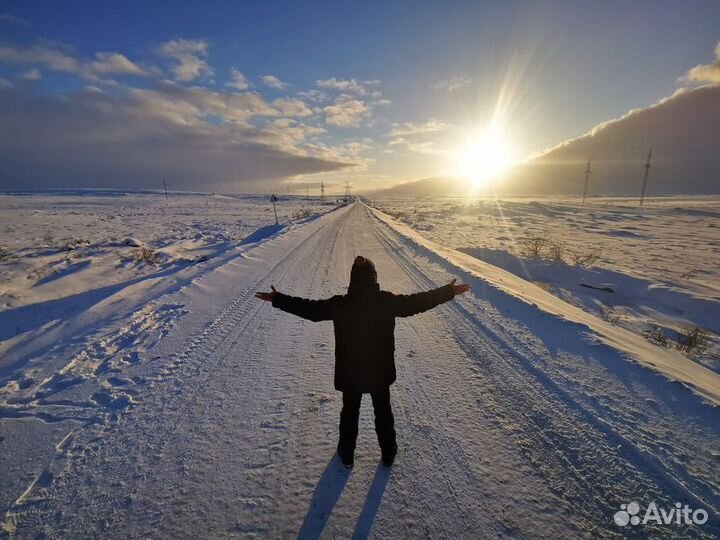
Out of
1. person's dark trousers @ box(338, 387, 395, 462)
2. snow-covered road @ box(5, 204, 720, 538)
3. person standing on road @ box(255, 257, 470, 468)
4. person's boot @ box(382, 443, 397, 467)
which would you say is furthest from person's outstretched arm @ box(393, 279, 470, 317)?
snow-covered road @ box(5, 204, 720, 538)

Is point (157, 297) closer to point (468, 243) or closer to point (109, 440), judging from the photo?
point (109, 440)

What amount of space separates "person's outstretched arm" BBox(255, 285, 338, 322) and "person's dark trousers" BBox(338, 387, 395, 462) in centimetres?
66

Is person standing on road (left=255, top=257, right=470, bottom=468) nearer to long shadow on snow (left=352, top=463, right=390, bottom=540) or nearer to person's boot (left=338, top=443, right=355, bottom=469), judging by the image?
person's boot (left=338, top=443, right=355, bottom=469)

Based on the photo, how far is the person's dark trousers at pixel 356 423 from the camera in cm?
266

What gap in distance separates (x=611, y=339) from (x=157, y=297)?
8.22 m

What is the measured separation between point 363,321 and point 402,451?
4.12 feet

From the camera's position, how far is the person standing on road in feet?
8.16

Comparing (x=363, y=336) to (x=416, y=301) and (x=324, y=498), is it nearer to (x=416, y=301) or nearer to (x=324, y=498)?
(x=416, y=301)

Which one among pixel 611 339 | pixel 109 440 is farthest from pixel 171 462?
pixel 611 339

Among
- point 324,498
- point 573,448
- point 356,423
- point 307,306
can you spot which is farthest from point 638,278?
point 324,498

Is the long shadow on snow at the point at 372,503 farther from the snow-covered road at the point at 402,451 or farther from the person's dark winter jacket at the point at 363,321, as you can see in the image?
the person's dark winter jacket at the point at 363,321

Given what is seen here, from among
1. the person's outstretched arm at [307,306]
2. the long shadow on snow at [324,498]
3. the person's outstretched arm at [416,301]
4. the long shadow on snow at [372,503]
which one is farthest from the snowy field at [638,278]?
the person's outstretched arm at [307,306]

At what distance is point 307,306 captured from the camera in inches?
104

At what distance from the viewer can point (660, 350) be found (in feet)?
15.6
